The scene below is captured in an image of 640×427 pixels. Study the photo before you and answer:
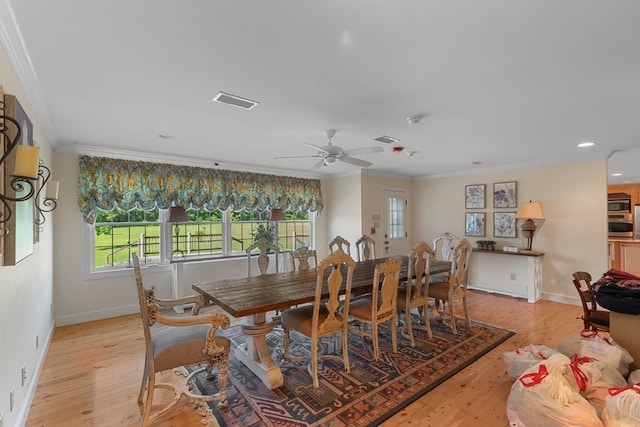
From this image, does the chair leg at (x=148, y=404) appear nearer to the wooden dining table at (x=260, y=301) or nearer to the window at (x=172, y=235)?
the wooden dining table at (x=260, y=301)

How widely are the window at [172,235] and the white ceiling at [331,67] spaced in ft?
4.53

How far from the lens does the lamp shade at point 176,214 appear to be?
446 cm

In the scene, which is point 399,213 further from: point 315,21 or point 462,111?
point 315,21

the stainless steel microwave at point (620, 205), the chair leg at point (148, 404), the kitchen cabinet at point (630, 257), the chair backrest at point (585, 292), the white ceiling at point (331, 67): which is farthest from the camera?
the stainless steel microwave at point (620, 205)

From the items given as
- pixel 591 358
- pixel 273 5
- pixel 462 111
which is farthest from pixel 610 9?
pixel 591 358

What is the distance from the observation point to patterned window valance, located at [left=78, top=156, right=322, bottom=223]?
418cm

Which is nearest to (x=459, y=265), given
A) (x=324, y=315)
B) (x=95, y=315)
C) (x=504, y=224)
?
(x=324, y=315)

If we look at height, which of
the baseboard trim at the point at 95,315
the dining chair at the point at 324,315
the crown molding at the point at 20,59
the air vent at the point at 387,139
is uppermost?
the crown molding at the point at 20,59

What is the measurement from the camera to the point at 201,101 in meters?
2.60

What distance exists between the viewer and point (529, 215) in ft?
16.5

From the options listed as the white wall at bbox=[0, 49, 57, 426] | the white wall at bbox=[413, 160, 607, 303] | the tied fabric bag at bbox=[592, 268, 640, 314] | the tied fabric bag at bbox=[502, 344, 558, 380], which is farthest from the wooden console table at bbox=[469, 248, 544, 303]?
the white wall at bbox=[0, 49, 57, 426]

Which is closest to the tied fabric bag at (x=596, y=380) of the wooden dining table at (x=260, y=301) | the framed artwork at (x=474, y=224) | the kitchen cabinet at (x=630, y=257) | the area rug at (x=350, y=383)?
the area rug at (x=350, y=383)

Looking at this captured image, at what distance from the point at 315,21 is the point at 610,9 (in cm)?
144

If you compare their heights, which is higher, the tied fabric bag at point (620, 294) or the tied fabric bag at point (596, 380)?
the tied fabric bag at point (620, 294)
